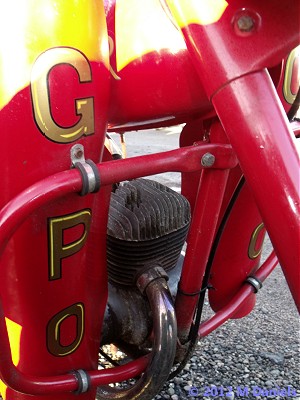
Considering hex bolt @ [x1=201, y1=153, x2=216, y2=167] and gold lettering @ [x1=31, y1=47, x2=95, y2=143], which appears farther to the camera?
hex bolt @ [x1=201, y1=153, x2=216, y2=167]

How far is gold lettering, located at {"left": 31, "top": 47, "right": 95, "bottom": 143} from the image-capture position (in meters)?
0.74

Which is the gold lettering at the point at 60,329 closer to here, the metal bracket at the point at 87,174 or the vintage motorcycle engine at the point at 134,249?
the vintage motorcycle engine at the point at 134,249

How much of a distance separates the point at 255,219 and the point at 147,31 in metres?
0.55

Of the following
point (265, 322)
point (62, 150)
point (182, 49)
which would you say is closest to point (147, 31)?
point (182, 49)

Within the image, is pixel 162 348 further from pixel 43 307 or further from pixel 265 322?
pixel 265 322

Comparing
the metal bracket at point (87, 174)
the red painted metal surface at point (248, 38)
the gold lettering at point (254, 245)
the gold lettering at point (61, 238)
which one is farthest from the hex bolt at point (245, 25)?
the gold lettering at point (254, 245)

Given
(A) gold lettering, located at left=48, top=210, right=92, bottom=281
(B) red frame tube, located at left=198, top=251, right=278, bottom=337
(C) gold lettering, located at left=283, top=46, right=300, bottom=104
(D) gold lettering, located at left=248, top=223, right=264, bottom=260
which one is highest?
(C) gold lettering, located at left=283, top=46, right=300, bottom=104

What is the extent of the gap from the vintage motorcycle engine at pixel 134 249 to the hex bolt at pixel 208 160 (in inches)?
8.8

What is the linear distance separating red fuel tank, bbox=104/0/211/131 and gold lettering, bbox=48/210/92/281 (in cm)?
20

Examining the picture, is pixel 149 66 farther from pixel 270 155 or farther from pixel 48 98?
pixel 270 155

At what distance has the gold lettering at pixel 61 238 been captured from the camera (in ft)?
2.75

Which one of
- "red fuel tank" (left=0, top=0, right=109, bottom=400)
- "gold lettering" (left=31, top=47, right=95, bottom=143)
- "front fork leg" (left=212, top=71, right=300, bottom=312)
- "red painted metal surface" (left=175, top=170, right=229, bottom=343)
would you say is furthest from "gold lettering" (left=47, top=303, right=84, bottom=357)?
"front fork leg" (left=212, top=71, right=300, bottom=312)

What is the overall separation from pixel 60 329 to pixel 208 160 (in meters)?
0.41

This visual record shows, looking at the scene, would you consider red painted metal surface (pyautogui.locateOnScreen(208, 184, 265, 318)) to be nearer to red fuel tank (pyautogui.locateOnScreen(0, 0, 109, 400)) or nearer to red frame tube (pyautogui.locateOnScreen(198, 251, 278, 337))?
red frame tube (pyautogui.locateOnScreen(198, 251, 278, 337))
